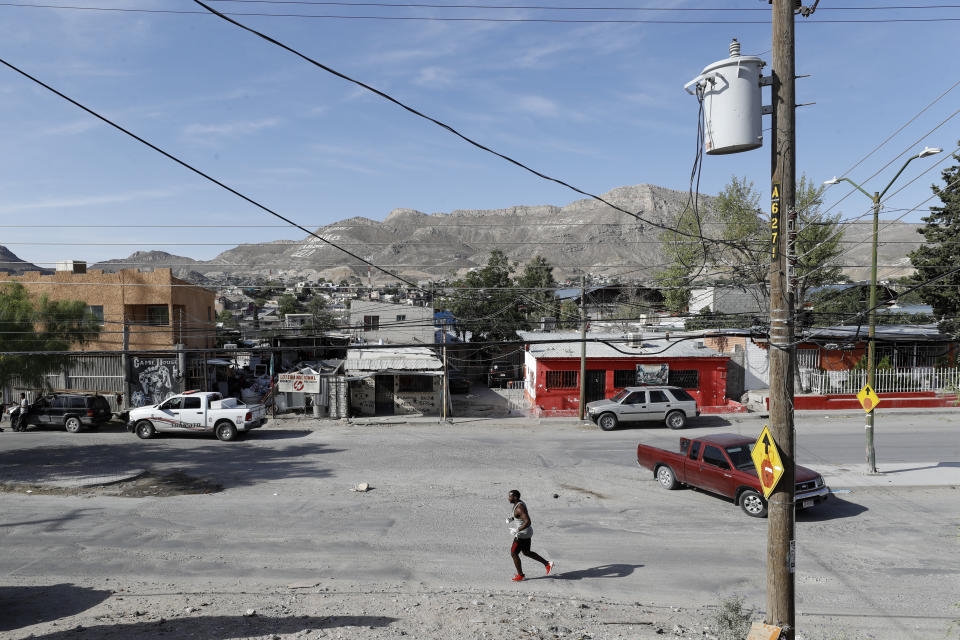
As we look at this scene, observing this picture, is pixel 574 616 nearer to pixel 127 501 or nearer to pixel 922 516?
pixel 922 516

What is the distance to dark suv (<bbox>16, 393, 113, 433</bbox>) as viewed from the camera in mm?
24469

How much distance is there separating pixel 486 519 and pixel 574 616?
4.91 meters

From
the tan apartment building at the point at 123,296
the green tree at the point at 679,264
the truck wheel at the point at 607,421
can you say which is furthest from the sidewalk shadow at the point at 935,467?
the tan apartment building at the point at 123,296

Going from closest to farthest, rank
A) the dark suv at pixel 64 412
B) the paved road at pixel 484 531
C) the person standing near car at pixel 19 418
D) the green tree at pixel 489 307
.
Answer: the paved road at pixel 484 531 < the dark suv at pixel 64 412 < the person standing near car at pixel 19 418 < the green tree at pixel 489 307

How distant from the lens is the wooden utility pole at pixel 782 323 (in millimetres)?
6637

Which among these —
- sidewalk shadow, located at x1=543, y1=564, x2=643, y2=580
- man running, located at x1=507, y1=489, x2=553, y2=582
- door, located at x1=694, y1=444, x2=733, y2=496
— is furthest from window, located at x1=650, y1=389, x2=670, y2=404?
man running, located at x1=507, y1=489, x2=553, y2=582

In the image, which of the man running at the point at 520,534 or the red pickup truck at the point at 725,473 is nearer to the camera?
the man running at the point at 520,534

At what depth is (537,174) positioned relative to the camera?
873 cm

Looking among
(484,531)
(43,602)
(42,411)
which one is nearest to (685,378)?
(484,531)

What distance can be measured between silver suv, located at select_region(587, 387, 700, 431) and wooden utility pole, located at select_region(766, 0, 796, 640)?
16820 mm

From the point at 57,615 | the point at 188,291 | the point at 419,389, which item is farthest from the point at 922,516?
the point at 188,291

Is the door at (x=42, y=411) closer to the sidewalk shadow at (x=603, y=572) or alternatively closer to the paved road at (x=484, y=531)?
the paved road at (x=484, y=531)

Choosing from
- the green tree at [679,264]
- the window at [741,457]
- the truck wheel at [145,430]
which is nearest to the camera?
the window at [741,457]

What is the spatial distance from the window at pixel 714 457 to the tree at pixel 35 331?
20029mm
